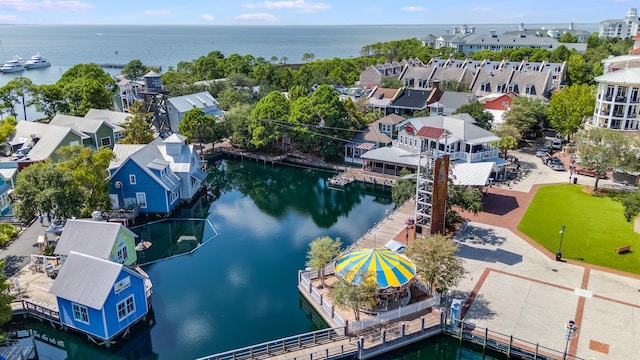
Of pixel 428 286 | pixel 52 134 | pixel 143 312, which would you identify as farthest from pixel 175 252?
pixel 52 134

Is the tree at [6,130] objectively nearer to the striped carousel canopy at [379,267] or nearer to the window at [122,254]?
the window at [122,254]

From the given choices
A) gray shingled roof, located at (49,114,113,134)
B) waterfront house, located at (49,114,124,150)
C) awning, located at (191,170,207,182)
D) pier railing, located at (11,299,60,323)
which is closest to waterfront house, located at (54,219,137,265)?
pier railing, located at (11,299,60,323)

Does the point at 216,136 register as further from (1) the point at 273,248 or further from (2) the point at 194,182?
(1) the point at 273,248

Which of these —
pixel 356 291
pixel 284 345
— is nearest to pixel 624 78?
pixel 356 291

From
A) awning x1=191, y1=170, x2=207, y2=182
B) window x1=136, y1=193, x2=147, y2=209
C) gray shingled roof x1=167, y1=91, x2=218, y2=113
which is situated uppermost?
gray shingled roof x1=167, y1=91, x2=218, y2=113

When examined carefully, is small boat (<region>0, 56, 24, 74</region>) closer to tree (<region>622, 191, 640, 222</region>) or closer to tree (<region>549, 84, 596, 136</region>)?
tree (<region>549, 84, 596, 136</region>)

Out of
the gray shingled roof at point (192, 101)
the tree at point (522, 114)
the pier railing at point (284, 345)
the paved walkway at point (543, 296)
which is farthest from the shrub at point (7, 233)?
the tree at point (522, 114)
